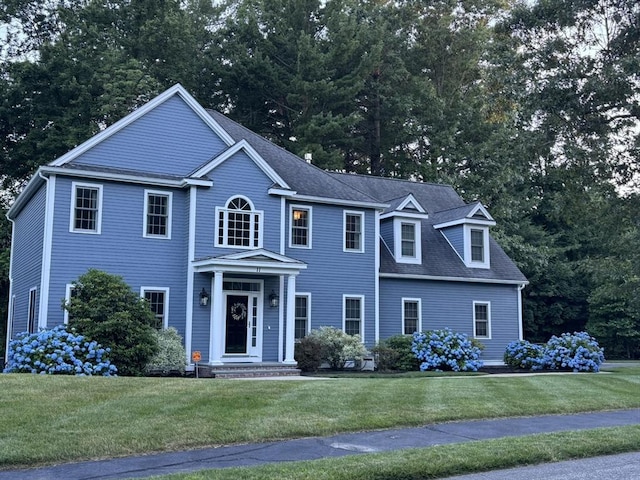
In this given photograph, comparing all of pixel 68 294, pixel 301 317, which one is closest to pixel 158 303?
pixel 68 294

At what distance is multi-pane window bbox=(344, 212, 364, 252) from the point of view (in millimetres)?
22250

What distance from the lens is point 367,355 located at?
822 inches

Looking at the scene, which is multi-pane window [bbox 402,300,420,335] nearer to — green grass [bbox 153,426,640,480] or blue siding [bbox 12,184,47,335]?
blue siding [bbox 12,184,47,335]

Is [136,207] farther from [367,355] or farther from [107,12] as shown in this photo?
[107,12]

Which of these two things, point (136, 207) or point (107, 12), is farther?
point (107, 12)

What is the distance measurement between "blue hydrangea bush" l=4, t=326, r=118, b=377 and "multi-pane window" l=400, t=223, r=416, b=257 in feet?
39.1

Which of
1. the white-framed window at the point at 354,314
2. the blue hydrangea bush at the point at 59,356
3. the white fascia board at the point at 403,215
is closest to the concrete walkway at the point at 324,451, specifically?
the blue hydrangea bush at the point at 59,356

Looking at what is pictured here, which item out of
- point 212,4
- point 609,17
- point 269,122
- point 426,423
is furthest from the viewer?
point 212,4

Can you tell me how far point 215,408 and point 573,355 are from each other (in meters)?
15.2

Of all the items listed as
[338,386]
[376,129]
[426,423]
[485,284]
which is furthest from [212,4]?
[426,423]

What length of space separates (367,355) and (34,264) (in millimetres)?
10303

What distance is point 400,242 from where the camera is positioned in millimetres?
24016

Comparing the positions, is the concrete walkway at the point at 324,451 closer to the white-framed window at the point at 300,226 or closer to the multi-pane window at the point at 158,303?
the multi-pane window at the point at 158,303

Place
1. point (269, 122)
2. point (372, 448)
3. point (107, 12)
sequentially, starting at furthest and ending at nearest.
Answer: point (269, 122), point (107, 12), point (372, 448)
